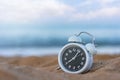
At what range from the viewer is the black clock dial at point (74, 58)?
18.1 feet

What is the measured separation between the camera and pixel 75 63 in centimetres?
556

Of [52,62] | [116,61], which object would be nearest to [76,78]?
[116,61]

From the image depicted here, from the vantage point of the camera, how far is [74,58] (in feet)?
18.2

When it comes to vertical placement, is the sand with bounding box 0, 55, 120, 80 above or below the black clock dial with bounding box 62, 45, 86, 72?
below

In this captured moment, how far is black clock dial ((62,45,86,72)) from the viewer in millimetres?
5523

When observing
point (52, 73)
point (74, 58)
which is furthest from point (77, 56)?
point (52, 73)

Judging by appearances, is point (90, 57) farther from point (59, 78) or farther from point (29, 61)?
point (29, 61)

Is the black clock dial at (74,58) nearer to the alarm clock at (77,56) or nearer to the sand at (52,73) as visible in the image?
the alarm clock at (77,56)

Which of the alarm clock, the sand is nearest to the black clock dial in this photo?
the alarm clock

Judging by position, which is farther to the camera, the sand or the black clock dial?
the black clock dial

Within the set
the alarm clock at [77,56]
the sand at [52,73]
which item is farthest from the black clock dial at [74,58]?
the sand at [52,73]

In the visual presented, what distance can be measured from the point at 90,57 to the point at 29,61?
3008mm

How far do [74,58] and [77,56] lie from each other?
1.8 inches

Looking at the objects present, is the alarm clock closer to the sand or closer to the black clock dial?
the black clock dial
